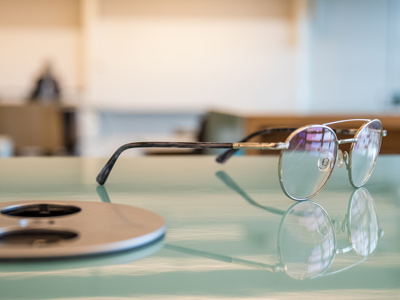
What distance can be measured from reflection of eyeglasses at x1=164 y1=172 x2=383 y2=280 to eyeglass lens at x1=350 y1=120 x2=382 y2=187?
95 mm

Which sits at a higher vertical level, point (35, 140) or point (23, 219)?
point (23, 219)

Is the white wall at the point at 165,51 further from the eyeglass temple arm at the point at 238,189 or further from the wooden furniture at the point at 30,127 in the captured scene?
the eyeglass temple arm at the point at 238,189

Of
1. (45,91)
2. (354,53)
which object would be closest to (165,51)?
(45,91)

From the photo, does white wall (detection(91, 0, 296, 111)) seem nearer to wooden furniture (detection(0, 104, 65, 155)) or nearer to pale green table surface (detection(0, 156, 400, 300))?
wooden furniture (detection(0, 104, 65, 155))

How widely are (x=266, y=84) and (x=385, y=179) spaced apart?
5.58m

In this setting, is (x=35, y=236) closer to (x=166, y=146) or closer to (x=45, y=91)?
(x=166, y=146)

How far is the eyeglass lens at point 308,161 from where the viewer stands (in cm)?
49

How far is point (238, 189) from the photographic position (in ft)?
1.84

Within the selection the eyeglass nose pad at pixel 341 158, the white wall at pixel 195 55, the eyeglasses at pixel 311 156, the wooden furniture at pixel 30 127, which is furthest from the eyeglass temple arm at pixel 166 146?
the white wall at pixel 195 55

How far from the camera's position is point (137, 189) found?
1.84ft

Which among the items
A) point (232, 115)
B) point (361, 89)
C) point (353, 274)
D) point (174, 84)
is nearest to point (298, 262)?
point (353, 274)

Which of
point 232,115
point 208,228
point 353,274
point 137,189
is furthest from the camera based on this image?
point 232,115

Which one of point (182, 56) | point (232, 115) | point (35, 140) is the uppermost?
point (182, 56)

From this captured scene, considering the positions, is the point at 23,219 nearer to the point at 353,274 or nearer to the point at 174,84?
the point at 353,274
